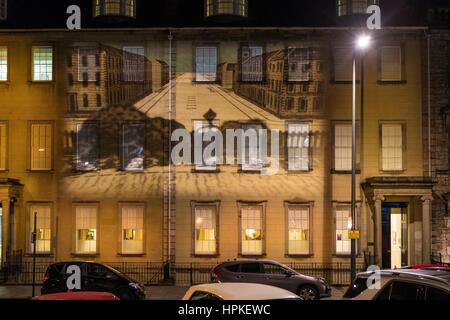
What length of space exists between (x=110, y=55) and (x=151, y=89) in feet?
8.27

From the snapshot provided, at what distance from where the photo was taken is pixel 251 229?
30.5 m

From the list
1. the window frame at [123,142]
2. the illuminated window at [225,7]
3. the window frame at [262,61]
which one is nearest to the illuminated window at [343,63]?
the window frame at [262,61]

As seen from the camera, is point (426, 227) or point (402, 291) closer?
point (402, 291)

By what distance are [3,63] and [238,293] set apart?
2626cm

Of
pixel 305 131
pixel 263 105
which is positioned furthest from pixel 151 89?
pixel 305 131

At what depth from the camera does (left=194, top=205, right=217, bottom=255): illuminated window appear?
100 feet

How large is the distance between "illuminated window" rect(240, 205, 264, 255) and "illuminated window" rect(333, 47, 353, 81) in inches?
276

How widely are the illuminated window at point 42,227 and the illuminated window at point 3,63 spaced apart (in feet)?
20.4

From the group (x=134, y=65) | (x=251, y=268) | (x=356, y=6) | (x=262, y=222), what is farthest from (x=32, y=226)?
(x=356, y=6)

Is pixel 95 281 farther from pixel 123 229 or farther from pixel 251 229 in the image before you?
pixel 251 229

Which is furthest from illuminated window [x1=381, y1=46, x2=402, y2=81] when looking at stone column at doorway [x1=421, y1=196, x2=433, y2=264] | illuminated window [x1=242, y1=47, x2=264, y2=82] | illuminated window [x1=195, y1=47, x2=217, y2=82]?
illuminated window [x1=195, y1=47, x2=217, y2=82]

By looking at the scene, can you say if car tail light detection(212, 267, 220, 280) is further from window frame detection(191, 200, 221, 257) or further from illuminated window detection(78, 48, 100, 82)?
illuminated window detection(78, 48, 100, 82)

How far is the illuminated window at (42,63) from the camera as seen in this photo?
103ft

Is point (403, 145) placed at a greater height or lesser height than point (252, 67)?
lesser
